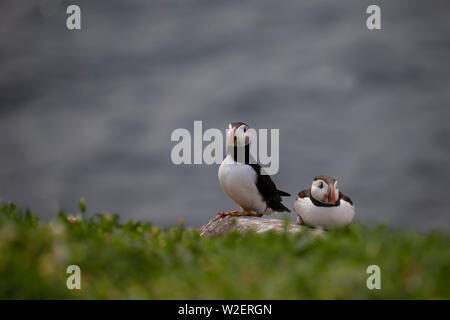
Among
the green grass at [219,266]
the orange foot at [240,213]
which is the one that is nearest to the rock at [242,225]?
the orange foot at [240,213]

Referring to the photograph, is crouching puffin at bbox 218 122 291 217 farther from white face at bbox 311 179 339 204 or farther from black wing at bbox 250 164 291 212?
white face at bbox 311 179 339 204

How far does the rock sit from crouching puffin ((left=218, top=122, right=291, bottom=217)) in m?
0.21

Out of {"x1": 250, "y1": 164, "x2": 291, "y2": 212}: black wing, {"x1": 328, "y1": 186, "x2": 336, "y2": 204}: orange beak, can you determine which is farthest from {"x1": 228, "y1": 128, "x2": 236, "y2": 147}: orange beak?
{"x1": 328, "y1": 186, "x2": 336, "y2": 204}: orange beak

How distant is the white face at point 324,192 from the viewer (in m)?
6.73

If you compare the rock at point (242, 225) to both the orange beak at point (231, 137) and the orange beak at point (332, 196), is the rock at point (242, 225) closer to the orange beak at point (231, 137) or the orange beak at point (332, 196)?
the orange beak at point (332, 196)

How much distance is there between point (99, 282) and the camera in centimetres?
434

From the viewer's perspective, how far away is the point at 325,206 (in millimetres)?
6852

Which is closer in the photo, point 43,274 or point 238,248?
point 43,274

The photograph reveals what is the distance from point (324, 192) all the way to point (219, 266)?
2.71 m

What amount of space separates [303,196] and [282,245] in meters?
2.19

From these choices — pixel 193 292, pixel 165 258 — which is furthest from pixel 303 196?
pixel 193 292

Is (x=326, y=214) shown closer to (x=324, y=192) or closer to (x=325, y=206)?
(x=325, y=206)
